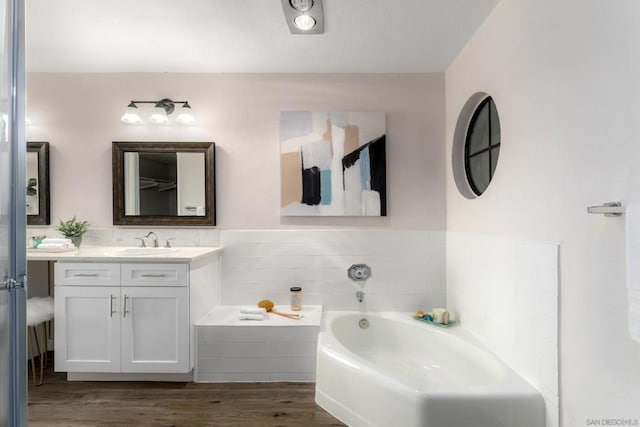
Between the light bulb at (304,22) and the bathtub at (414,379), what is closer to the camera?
the bathtub at (414,379)

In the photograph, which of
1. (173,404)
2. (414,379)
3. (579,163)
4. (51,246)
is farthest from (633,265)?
(51,246)

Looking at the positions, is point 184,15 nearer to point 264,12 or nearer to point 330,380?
point 264,12

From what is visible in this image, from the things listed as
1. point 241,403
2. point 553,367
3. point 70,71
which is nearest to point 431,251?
point 553,367

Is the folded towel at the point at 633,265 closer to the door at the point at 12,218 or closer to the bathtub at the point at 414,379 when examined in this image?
the bathtub at the point at 414,379

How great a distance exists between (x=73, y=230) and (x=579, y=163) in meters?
3.30

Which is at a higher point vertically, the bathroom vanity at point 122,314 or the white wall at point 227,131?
the white wall at point 227,131

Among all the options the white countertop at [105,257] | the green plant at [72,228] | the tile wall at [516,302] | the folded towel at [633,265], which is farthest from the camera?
the green plant at [72,228]

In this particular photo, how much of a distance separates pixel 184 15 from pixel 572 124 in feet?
7.00

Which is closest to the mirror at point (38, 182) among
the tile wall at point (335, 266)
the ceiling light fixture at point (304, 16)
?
the tile wall at point (335, 266)

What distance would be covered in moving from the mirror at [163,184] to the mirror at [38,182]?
0.58 meters

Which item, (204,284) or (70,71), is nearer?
(204,284)

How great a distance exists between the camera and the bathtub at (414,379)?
1366 mm

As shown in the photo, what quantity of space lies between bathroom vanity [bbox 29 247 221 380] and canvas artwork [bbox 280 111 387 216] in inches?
41.7

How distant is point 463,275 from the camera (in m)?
2.28
